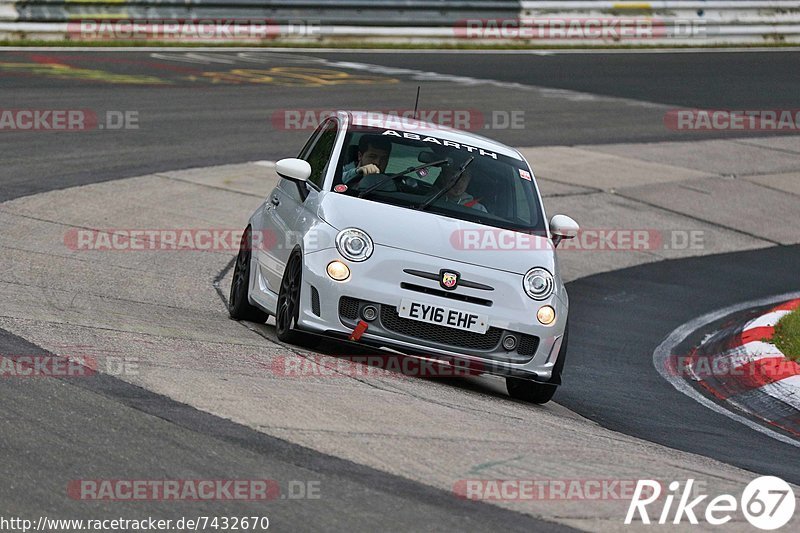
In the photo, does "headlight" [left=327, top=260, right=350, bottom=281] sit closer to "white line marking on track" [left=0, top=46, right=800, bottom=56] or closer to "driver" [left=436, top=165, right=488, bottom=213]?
"driver" [left=436, top=165, right=488, bottom=213]

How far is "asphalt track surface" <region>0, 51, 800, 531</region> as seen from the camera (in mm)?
5500

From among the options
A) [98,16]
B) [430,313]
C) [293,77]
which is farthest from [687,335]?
[98,16]

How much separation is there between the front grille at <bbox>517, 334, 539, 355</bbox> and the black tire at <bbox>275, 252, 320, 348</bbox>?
4.08 feet

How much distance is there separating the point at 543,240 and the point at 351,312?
4.93 feet

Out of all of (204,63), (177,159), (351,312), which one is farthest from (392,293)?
(204,63)

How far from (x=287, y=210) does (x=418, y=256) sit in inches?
55.8

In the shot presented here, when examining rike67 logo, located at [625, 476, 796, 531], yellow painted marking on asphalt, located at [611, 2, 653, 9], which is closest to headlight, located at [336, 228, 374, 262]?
rike67 logo, located at [625, 476, 796, 531]

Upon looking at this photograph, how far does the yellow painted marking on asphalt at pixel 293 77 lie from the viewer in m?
23.1

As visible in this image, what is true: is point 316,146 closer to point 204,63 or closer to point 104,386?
point 104,386

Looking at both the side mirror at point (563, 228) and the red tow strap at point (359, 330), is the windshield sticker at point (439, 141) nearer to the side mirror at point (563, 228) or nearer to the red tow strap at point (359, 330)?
the side mirror at point (563, 228)

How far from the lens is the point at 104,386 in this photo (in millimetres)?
6586

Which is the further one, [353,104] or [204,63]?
[204,63]

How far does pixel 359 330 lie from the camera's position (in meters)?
8.04

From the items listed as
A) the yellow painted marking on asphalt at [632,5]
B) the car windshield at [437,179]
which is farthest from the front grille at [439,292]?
the yellow painted marking on asphalt at [632,5]
